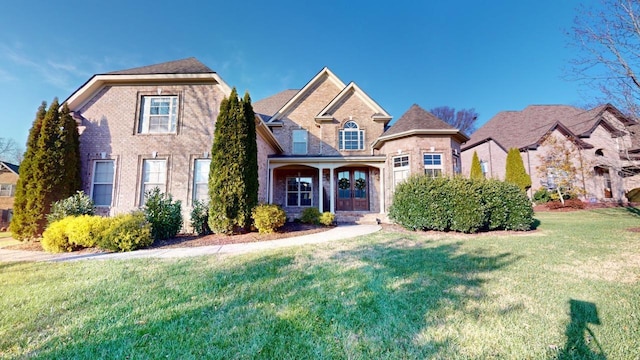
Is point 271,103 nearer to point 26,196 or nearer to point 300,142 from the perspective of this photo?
point 300,142

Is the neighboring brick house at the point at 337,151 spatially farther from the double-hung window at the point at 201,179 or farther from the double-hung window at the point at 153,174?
the double-hung window at the point at 153,174

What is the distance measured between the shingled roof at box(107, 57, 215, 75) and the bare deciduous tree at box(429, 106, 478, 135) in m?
31.7

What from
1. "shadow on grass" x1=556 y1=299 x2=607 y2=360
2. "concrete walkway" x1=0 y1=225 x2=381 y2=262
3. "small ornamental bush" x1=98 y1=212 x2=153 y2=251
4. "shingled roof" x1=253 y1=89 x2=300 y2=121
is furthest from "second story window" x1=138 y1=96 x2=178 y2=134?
"shadow on grass" x1=556 y1=299 x2=607 y2=360

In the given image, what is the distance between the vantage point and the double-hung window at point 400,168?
12.8 meters

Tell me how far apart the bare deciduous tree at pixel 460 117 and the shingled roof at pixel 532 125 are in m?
9.90

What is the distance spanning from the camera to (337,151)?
15.0 meters

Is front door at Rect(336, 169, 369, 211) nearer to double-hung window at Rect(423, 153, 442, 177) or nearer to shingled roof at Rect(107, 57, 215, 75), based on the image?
double-hung window at Rect(423, 153, 442, 177)

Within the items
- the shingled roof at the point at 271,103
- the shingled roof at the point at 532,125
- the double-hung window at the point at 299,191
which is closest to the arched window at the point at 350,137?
the double-hung window at the point at 299,191

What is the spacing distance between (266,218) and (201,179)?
3613 millimetres

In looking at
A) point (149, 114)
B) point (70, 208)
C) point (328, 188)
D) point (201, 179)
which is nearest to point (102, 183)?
point (70, 208)

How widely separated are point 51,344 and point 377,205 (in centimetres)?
1336

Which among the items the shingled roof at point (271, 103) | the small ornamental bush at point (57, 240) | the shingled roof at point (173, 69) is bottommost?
the small ornamental bush at point (57, 240)

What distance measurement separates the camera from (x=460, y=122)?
33.9 metres

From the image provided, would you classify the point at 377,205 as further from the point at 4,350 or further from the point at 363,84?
the point at 4,350
